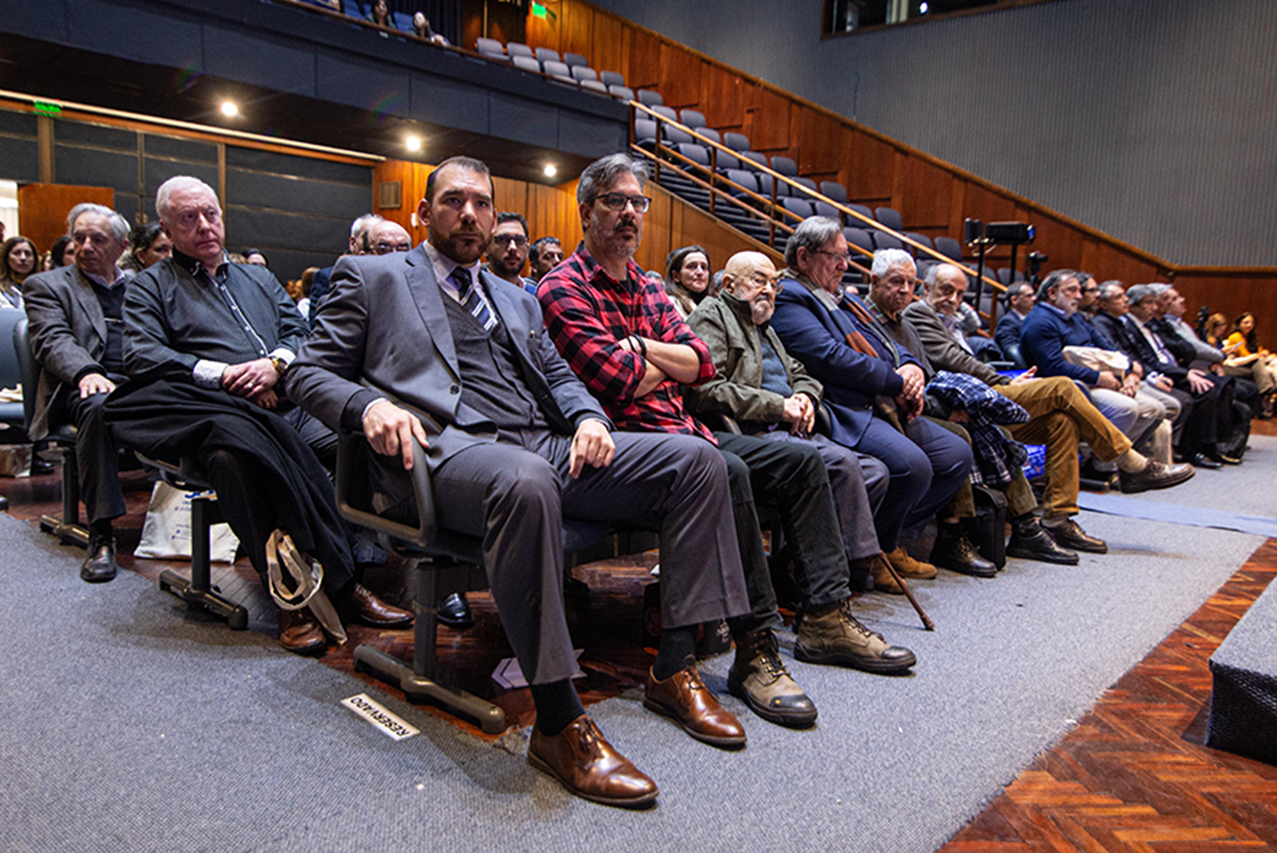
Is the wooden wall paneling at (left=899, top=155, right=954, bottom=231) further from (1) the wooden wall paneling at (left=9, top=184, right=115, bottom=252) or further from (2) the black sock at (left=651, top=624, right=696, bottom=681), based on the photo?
(2) the black sock at (left=651, top=624, right=696, bottom=681)

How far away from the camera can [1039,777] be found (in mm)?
1540

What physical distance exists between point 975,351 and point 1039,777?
3.48 m

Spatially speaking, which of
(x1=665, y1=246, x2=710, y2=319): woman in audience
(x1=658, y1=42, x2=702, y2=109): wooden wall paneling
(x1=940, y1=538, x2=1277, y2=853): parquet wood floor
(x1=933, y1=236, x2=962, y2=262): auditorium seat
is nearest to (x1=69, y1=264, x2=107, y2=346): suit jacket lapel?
(x1=665, y1=246, x2=710, y2=319): woman in audience

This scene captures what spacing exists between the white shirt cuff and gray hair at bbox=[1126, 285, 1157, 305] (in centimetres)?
550

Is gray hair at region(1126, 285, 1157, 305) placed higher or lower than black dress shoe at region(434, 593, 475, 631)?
higher

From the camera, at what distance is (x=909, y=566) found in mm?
2855

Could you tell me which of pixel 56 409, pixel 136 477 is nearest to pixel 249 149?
pixel 136 477

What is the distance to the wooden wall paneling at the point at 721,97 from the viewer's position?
36.7ft

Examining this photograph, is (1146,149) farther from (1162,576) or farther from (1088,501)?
(1162,576)

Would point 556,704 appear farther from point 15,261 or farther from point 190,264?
point 15,261

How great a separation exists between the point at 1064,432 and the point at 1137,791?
2006 mm

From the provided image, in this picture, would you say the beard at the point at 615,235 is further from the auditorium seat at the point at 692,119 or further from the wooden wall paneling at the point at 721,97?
the wooden wall paneling at the point at 721,97

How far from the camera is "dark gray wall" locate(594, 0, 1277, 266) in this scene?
813 cm

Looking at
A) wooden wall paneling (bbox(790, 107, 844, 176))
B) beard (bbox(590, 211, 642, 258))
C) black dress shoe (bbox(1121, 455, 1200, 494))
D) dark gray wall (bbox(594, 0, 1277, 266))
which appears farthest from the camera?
wooden wall paneling (bbox(790, 107, 844, 176))
